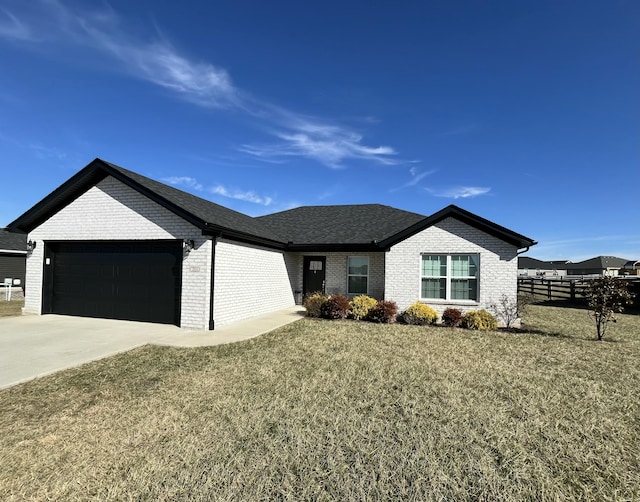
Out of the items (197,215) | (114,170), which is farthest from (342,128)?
(114,170)

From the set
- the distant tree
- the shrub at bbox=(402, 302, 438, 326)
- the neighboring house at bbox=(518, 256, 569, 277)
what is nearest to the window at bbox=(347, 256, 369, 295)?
the shrub at bbox=(402, 302, 438, 326)

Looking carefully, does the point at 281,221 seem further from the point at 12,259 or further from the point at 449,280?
the point at 12,259

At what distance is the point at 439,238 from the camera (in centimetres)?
1234

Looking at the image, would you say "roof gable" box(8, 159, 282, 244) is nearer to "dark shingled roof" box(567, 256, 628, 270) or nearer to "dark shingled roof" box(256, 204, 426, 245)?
"dark shingled roof" box(256, 204, 426, 245)

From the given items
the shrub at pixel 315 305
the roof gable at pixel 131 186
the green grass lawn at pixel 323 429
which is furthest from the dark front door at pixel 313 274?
the green grass lawn at pixel 323 429

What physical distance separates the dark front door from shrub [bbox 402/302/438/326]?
5.15 metres

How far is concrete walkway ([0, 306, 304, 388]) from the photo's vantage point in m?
6.23

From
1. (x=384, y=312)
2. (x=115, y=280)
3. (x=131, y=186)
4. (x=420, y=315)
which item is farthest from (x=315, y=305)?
(x=131, y=186)

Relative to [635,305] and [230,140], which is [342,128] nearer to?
[230,140]

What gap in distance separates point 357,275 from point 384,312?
371 centimetres

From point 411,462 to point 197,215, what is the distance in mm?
8844

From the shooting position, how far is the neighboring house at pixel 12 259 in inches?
811

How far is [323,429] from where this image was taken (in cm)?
391

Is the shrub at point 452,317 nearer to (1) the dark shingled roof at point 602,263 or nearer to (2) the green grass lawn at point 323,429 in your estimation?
(2) the green grass lawn at point 323,429
